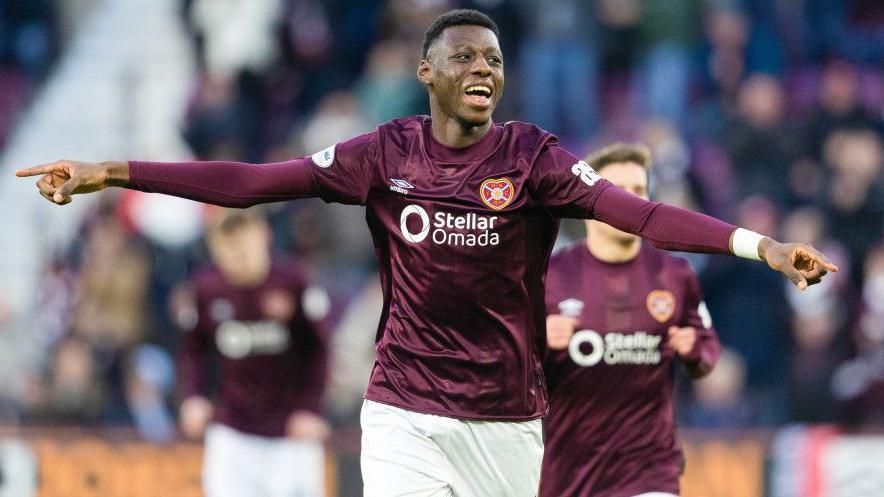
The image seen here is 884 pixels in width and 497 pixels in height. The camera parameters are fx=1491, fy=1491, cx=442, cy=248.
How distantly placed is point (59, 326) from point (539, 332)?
881 cm

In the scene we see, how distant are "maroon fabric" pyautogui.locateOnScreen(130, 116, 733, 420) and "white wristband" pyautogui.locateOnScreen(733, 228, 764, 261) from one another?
50cm

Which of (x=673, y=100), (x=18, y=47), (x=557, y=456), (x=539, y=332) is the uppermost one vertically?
(x=18, y=47)

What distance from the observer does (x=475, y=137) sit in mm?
5492

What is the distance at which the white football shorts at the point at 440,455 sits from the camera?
533 cm

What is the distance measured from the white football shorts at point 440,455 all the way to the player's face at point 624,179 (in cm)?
155

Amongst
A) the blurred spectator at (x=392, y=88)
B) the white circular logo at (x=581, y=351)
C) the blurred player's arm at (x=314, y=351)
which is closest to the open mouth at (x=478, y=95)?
the white circular logo at (x=581, y=351)

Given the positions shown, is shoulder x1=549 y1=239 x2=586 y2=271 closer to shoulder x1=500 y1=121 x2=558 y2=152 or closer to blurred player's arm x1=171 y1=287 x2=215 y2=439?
shoulder x1=500 y1=121 x2=558 y2=152

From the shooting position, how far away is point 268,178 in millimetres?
5332

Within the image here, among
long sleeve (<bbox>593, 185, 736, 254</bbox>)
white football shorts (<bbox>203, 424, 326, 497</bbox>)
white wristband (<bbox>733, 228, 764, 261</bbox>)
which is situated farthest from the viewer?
white football shorts (<bbox>203, 424, 326, 497</bbox>)

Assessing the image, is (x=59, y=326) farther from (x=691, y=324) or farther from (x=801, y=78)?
(x=691, y=324)

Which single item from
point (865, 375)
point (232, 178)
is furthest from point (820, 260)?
point (865, 375)

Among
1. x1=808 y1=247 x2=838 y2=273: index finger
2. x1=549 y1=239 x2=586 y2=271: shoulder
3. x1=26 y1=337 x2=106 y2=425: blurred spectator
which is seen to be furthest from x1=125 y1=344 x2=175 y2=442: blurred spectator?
x1=808 y1=247 x2=838 y2=273: index finger

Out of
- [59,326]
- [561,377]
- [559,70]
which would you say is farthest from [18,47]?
[561,377]

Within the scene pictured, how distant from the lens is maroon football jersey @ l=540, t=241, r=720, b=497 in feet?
21.3
